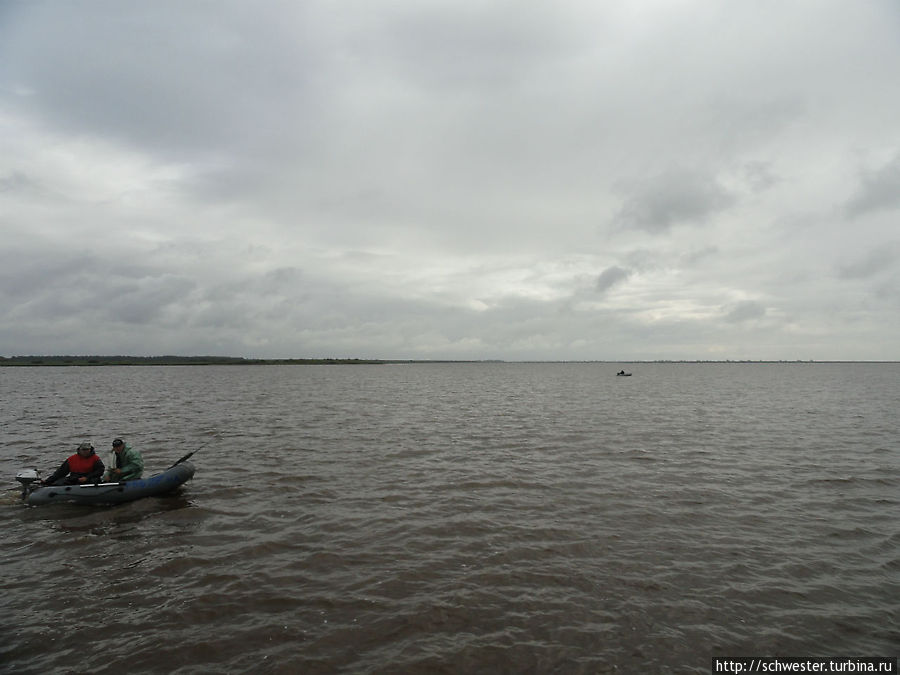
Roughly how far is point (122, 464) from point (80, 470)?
52.8 inches

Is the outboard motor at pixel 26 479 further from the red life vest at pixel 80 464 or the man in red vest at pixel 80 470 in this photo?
the red life vest at pixel 80 464

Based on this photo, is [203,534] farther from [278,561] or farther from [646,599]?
[646,599]

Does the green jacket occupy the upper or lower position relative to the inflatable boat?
upper

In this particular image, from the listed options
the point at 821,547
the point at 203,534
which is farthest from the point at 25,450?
the point at 821,547

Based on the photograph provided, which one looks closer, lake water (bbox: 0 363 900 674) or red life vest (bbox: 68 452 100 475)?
lake water (bbox: 0 363 900 674)

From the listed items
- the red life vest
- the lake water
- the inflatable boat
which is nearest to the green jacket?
the inflatable boat

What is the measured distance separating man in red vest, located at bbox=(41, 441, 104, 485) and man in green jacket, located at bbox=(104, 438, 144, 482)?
55 centimetres

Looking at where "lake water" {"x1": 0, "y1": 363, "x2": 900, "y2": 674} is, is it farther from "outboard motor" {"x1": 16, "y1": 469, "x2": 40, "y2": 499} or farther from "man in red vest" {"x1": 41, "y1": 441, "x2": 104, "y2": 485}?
"man in red vest" {"x1": 41, "y1": 441, "x2": 104, "y2": 485}

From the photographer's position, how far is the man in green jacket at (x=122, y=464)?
57.4ft

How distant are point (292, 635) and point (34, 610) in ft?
19.5

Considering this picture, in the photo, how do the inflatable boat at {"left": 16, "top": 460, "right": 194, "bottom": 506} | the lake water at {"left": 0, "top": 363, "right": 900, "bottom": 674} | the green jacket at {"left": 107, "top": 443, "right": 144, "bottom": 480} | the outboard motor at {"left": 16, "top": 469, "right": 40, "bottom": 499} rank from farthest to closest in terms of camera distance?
the green jacket at {"left": 107, "top": 443, "right": 144, "bottom": 480}, the outboard motor at {"left": 16, "top": 469, "right": 40, "bottom": 499}, the inflatable boat at {"left": 16, "top": 460, "right": 194, "bottom": 506}, the lake water at {"left": 0, "top": 363, "right": 900, "bottom": 674}

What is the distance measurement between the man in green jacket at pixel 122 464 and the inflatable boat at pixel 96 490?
1.57 feet

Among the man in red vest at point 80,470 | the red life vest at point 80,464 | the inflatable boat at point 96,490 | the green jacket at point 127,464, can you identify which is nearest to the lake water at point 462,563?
the inflatable boat at point 96,490

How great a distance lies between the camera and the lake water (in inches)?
344
